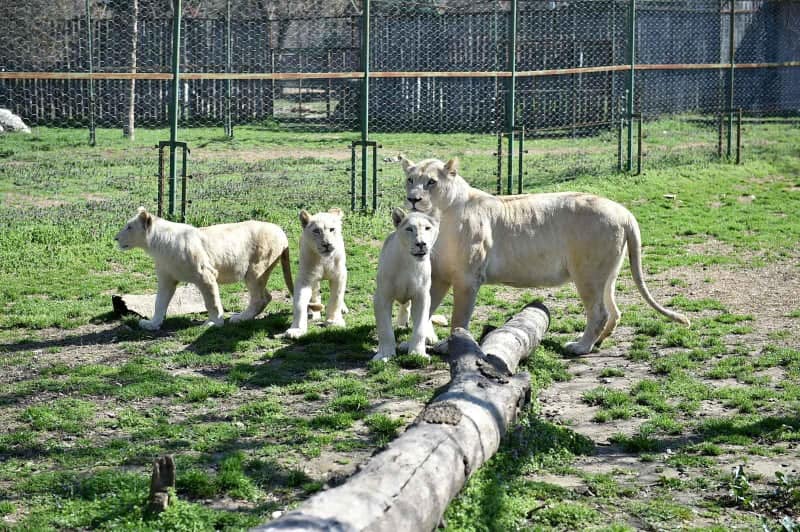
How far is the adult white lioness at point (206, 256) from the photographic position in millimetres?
8820

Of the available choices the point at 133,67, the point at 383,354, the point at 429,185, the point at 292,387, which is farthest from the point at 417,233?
the point at 133,67

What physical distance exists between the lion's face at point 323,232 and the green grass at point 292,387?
698 mm

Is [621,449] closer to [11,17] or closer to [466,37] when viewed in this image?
[11,17]

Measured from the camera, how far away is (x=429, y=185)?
8297 mm

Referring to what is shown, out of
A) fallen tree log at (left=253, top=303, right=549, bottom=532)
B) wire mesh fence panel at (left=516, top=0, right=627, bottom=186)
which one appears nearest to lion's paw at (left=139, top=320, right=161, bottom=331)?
fallen tree log at (left=253, top=303, right=549, bottom=532)

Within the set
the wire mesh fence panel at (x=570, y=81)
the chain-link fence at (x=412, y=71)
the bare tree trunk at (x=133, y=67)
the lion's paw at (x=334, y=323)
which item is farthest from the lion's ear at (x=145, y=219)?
the wire mesh fence panel at (x=570, y=81)

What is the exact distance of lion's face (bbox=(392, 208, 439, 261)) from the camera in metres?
7.60

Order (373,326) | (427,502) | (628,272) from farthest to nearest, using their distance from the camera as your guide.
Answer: (628,272)
(373,326)
(427,502)

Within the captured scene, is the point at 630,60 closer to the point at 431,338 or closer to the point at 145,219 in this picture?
the point at 431,338

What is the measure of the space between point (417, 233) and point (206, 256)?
2.11 m

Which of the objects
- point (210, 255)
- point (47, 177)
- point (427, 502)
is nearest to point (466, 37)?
point (47, 177)

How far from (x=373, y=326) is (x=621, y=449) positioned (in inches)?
124

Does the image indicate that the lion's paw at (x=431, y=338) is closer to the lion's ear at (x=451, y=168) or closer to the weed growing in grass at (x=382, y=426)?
the lion's ear at (x=451, y=168)

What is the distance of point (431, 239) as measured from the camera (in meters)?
7.72
